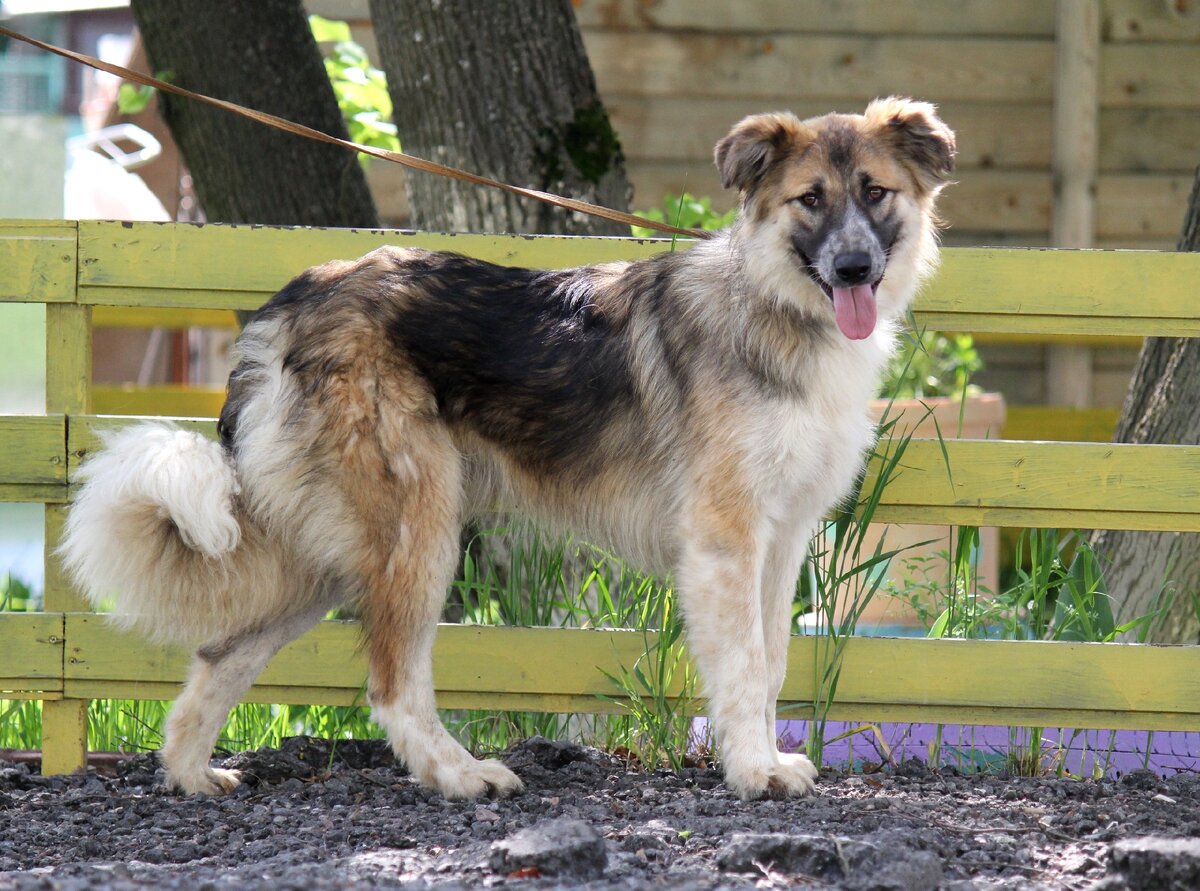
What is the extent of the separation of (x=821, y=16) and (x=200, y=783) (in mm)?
5444

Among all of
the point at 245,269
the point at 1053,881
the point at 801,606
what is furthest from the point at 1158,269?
the point at 245,269

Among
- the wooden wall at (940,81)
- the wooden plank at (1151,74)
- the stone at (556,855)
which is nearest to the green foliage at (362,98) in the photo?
the wooden wall at (940,81)

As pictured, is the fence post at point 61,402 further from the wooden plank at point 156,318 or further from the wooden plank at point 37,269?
the wooden plank at point 156,318

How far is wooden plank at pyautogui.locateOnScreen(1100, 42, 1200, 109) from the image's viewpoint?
6.96m

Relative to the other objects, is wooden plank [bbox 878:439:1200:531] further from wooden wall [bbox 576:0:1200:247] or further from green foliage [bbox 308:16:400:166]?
wooden wall [bbox 576:0:1200:247]

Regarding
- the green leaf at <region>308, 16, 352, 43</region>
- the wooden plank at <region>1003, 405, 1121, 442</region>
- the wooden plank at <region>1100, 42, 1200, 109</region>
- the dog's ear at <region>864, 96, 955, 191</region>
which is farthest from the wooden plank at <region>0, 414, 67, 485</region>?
the wooden plank at <region>1100, 42, 1200, 109</region>

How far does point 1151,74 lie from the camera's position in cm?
700

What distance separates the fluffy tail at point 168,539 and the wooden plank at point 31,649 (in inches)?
11.2

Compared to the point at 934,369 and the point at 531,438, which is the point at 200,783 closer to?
the point at 531,438

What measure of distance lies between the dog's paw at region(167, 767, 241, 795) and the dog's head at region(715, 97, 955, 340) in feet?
6.27

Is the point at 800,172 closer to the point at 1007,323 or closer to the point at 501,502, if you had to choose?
the point at 1007,323

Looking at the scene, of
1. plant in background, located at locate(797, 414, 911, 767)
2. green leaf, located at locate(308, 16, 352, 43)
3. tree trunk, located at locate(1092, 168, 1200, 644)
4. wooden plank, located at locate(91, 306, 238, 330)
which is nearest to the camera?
plant in background, located at locate(797, 414, 911, 767)

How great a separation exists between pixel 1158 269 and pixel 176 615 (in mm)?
2763

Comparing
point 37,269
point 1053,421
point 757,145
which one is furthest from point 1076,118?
point 37,269
